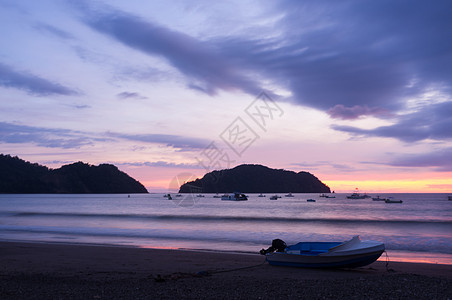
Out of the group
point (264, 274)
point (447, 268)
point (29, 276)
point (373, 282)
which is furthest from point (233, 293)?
point (447, 268)

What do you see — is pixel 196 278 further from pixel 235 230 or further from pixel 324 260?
pixel 235 230

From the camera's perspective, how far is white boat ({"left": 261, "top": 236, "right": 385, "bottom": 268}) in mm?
14250

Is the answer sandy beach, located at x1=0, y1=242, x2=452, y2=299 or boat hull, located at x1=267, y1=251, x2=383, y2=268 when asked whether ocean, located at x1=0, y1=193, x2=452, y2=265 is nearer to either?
boat hull, located at x1=267, y1=251, x2=383, y2=268

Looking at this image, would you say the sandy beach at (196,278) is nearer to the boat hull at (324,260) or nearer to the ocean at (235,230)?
the boat hull at (324,260)

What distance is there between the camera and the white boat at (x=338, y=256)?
14250 mm

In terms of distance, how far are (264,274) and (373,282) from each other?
141 inches

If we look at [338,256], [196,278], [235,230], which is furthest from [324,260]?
[235,230]

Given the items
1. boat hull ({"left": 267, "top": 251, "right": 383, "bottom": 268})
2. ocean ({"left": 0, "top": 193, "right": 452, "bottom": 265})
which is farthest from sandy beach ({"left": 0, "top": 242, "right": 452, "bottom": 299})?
ocean ({"left": 0, "top": 193, "right": 452, "bottom": 265})

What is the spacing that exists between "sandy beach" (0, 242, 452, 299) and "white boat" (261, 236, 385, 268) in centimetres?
30

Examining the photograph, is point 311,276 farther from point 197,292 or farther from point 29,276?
point 29,276

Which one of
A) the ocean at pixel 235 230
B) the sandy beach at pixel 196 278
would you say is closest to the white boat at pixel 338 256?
the sandy beach at pixel 196 278

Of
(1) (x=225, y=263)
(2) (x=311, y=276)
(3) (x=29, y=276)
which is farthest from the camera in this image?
(1) (x=225, y=263)

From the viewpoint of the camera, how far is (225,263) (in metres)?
15.7

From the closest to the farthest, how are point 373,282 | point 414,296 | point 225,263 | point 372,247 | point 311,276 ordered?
point 414,296
point 373,282
point 311,276
point 372,247
point 225,263
